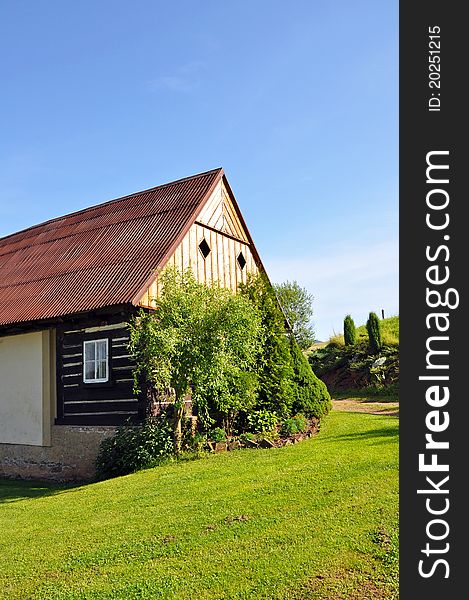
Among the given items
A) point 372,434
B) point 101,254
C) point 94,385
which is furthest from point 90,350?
point 372,434

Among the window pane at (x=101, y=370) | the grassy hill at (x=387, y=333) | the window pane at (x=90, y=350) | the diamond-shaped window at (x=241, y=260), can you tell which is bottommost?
the window pane at (x=101, y=370)

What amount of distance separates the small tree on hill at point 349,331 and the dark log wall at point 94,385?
17.6m

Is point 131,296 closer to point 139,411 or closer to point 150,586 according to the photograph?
point 139,411

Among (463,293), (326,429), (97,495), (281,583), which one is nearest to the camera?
(463,293)

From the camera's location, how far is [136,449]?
12.1 m

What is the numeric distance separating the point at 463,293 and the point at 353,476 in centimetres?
533

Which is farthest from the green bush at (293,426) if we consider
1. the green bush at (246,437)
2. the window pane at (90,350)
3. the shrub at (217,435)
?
the window pane at (90,350)

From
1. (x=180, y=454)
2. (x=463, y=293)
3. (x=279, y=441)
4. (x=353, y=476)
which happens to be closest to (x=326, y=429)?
(x=279, y=441)

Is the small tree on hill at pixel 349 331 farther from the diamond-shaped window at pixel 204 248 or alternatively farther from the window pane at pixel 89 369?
the window pane at pixel 89 369

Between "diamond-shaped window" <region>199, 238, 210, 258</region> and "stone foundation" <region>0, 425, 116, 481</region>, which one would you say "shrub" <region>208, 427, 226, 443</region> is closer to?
"stone foundation" <region>0, 425, 116, 481</region>

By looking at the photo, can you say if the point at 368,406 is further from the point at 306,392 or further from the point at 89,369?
the point at 89,369

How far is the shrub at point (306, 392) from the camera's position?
15.5 m

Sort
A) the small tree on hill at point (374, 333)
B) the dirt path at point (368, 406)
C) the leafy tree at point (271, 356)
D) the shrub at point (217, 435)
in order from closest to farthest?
the shrub at point (217, 435), the leafy tree at point (271, 356), the dirt path at point (368, 406), the small tree on hill at point (374, 333)

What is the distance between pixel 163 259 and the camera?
13688 millimetres
